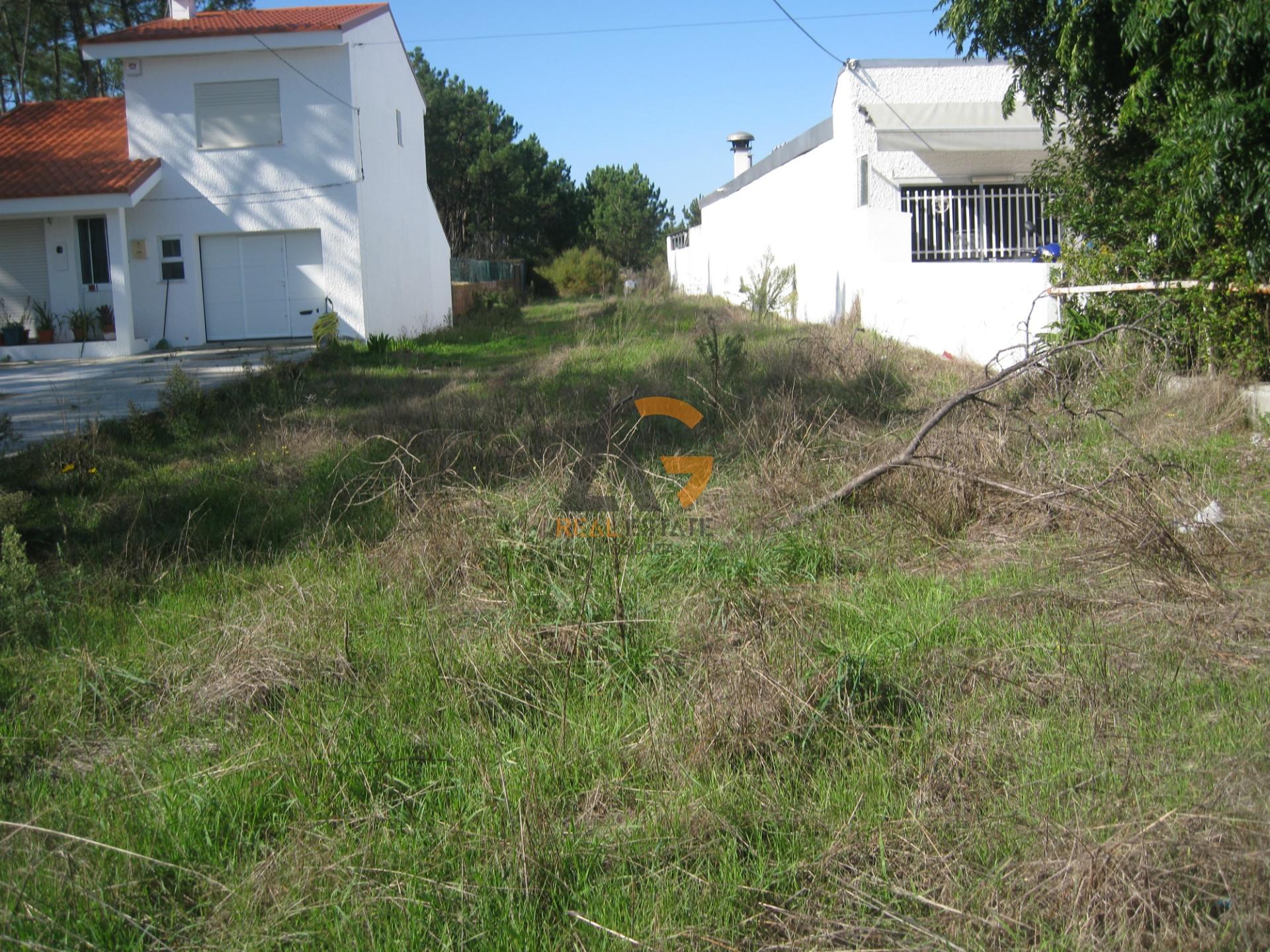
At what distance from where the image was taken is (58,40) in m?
32.1


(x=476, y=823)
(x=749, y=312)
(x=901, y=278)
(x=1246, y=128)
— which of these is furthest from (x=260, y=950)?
(x=749, y=312)

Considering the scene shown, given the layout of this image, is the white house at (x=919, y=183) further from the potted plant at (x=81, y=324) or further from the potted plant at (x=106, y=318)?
the potted plant at (x=81, y=324)

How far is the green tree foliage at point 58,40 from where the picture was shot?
1211 inches

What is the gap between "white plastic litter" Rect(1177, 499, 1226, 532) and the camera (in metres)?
5.50

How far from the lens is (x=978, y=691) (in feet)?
13.5

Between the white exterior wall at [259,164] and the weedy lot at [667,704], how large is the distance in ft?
42.5

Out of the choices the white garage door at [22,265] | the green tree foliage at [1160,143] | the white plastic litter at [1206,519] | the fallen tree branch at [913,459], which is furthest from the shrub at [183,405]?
the white garage door at [22,265]

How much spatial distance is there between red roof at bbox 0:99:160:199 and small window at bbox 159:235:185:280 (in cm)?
138

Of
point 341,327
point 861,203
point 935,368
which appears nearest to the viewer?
point 935,368

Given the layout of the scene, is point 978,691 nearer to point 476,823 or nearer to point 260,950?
point 476,823

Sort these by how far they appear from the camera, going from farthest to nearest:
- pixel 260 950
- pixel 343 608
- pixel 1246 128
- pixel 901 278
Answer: pixel 901 278 → pixel 1246 128 → pixel 343 608 → pixel 260 950

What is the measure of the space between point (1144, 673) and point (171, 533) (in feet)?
19.4

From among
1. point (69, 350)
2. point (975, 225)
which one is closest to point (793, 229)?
point (975, 225)

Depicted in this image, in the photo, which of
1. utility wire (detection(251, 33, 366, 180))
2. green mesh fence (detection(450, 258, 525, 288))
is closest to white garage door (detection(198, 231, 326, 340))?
utility wire (detection(251, 33, 366, 180))
